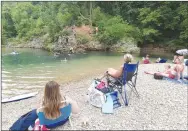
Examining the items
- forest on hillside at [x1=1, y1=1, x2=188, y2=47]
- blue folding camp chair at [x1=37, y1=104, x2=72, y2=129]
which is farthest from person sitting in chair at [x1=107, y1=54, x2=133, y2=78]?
forest on hillside at [x1=1, y1=1, x2=188, y2=47]

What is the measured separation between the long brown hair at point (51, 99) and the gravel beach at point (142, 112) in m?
0.59

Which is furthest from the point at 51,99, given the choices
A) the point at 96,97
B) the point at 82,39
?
the point at 82,39

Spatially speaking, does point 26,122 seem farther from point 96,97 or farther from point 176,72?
point 176,72

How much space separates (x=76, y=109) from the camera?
192 inches

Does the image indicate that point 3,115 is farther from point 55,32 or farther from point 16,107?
point 55,32

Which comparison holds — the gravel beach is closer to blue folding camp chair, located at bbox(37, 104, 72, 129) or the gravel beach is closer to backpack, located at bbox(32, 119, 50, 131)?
blue folding camp chair, located at bbox(37, 104, 72, 129)

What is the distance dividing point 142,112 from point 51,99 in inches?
92.4

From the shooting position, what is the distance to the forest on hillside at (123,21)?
27.2 meters

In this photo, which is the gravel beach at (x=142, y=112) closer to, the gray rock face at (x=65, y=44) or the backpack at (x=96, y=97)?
the backpack at (x=96, y=97)

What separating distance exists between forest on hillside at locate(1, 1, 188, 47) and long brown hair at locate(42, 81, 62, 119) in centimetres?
2389

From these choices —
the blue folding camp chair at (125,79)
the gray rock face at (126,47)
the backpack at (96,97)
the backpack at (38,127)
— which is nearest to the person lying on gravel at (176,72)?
the blue folding camp chair at (125,79)

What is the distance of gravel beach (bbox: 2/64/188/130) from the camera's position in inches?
196

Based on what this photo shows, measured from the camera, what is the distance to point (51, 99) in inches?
169

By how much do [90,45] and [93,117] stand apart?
2431cm
